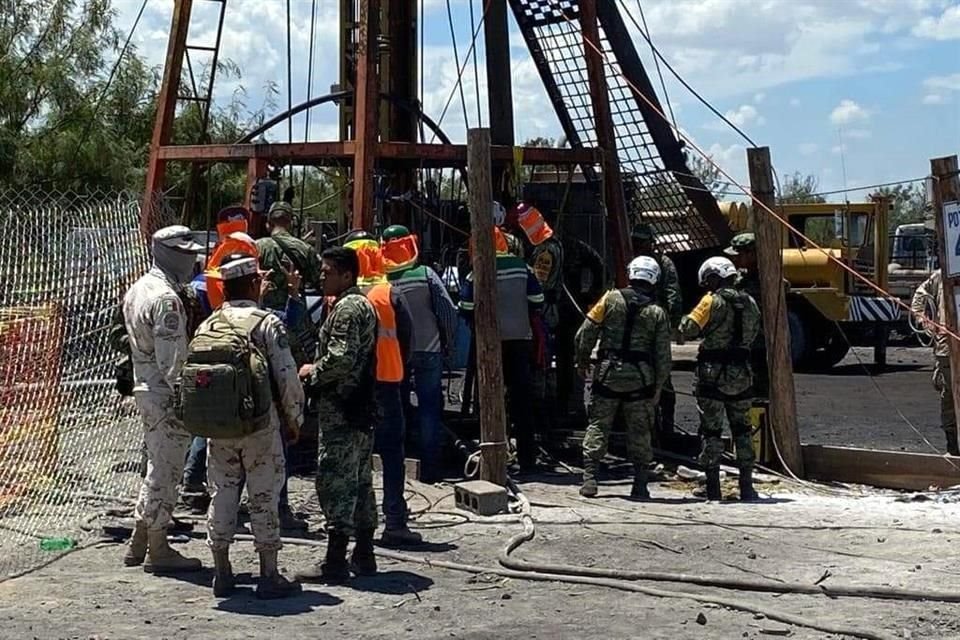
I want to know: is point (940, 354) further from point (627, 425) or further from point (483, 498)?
point (483, 498)

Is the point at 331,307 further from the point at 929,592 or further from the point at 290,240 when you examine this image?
A: the point at 929,592

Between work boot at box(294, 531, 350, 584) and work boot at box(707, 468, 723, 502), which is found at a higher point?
work boot at box(707, 468, 723, 502)

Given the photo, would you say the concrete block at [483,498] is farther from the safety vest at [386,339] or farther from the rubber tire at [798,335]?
the rubber tire at [798,335]

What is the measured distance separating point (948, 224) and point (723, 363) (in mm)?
1908

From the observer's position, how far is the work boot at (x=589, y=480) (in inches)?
A: 425

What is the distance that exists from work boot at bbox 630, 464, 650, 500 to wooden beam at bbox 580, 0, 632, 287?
2446mm

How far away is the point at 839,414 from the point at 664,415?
16.8 ft

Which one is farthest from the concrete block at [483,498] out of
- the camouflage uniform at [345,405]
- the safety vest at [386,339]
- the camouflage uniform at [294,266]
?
the camouflage uniform at [345,405]

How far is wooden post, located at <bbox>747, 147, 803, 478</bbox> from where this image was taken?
11.5 metres

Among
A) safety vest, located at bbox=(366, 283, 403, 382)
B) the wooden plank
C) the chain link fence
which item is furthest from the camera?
the wooden plank

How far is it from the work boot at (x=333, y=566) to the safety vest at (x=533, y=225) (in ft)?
15.4

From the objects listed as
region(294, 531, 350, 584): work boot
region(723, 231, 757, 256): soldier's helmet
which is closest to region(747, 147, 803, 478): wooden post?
region(723, 231, 757, 256): soldier's helmet

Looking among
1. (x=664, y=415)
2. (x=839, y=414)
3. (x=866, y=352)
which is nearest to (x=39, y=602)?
(x=664, y=415)

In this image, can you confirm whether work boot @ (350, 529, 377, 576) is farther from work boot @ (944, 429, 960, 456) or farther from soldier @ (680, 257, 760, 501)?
work boot @ (944, 429, 960, 456)
